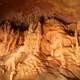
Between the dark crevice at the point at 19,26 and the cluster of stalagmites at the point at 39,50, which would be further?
the dark crevice at the point at 19,26

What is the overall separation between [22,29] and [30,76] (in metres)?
1.01

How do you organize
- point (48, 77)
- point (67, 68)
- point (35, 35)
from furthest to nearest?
point (35, 35)
point (67, 68)
point (48, 77)

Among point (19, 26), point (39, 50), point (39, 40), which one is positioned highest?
point (19, 26)

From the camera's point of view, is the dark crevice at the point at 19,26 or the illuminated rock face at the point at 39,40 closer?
the illuminated rock face at the point at 39,40

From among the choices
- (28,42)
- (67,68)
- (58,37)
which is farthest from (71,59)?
(28,42)

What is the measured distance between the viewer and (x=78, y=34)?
446cm

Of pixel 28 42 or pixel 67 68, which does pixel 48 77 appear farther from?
pixel 28 42

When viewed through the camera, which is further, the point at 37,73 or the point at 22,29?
the point at 22,29

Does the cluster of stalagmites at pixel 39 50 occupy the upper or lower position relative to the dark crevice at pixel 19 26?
lower

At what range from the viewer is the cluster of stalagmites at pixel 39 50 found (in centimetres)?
383

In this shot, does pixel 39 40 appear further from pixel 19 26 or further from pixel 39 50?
pixel 19 26

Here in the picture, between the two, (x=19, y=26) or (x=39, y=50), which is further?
(x=19, y=26)

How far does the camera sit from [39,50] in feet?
13.9

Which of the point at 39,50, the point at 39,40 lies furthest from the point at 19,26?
the point at 39,50
